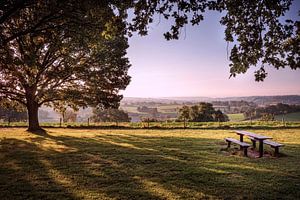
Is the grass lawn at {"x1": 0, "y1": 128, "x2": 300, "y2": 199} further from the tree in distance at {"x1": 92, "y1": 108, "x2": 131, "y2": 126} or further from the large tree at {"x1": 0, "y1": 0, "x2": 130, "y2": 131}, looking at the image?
the tree in distance at {"x1": 92, "y1": 108, "x2": 131, "y2": 126}

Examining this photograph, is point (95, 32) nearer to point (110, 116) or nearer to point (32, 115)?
point (32, 115)

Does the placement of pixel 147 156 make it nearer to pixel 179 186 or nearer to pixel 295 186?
pixel 179 186

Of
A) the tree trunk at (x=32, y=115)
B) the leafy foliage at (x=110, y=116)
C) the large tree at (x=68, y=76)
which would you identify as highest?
the large tree at (x=68, y=76)

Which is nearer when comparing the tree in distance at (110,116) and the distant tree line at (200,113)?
the distant tree line at (200,113)

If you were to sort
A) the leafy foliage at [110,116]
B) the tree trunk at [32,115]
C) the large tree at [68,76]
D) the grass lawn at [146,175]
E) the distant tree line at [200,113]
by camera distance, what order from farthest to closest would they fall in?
the leafy foliage at [110,116] → the distant tree line at [200,113] → the tree trunk at [32,115] → the large tree at [68,76] → the grass lawn at [146,175]

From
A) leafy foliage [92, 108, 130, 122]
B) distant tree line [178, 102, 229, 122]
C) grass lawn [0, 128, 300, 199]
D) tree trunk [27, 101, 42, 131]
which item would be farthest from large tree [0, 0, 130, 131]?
leafy foliage [92, 108, 130, 122]

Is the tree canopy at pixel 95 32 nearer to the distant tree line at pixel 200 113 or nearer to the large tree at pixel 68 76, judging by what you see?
the large tree at pixel 68 76

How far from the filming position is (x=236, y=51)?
9.03 m

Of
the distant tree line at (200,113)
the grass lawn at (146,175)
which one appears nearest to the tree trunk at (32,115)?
the grass lawn at (146,175)

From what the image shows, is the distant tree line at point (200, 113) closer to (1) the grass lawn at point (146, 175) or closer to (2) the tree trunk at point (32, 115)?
(2) the tree trunk at point (32, 115)

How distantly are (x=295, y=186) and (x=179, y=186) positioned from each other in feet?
11.5

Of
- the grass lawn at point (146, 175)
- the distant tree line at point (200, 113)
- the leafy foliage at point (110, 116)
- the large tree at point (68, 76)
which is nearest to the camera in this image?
the grass lawn at point (146, 175)

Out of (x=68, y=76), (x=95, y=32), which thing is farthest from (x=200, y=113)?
(x=95, y=32)

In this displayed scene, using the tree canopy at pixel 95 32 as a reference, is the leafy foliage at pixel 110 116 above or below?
below
